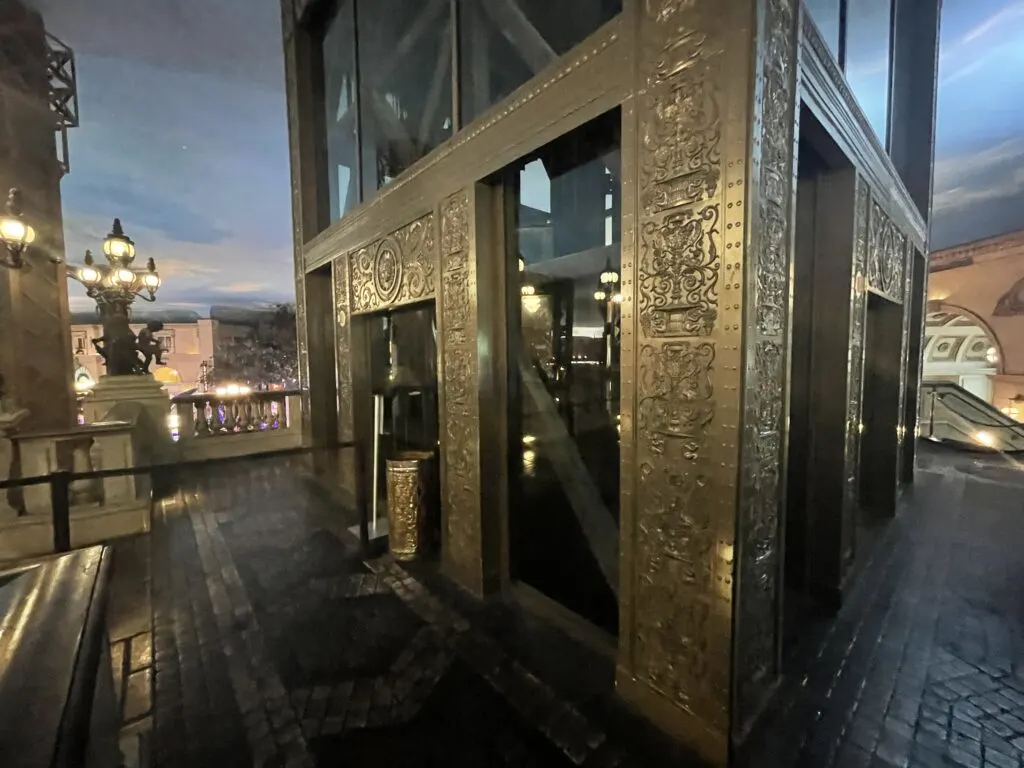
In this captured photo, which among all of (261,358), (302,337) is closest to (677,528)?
(302,337)

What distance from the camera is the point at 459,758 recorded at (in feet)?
5.84

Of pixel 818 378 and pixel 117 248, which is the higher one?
pixel 117 248

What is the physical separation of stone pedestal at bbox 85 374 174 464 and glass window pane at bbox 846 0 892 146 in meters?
7.92

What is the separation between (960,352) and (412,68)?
17.8 metres

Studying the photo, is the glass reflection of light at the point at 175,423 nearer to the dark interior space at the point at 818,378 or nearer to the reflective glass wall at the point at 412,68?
the reflective glass wall at the point at 412,68

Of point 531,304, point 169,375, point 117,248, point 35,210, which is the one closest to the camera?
point 531,304

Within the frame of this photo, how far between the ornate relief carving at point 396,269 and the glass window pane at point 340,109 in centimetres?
102

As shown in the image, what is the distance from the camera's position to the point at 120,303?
6375mm

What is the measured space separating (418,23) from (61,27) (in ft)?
27.7

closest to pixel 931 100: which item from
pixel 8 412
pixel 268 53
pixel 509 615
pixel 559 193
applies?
pixel 559 193

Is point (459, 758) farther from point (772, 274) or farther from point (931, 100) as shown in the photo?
point (931, 100)

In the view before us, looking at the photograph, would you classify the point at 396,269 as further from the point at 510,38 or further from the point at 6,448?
the point at 6,448

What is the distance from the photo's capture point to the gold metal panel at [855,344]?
2730 mm

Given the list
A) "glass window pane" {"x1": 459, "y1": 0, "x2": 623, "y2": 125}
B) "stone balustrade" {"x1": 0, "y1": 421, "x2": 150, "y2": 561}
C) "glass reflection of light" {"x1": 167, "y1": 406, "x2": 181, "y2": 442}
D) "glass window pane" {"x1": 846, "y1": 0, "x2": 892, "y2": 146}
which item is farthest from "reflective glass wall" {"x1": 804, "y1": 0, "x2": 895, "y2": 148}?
"glass reflection of light" {"x1": 167, "y1": 406, "x2": 181, "y2": 442}
